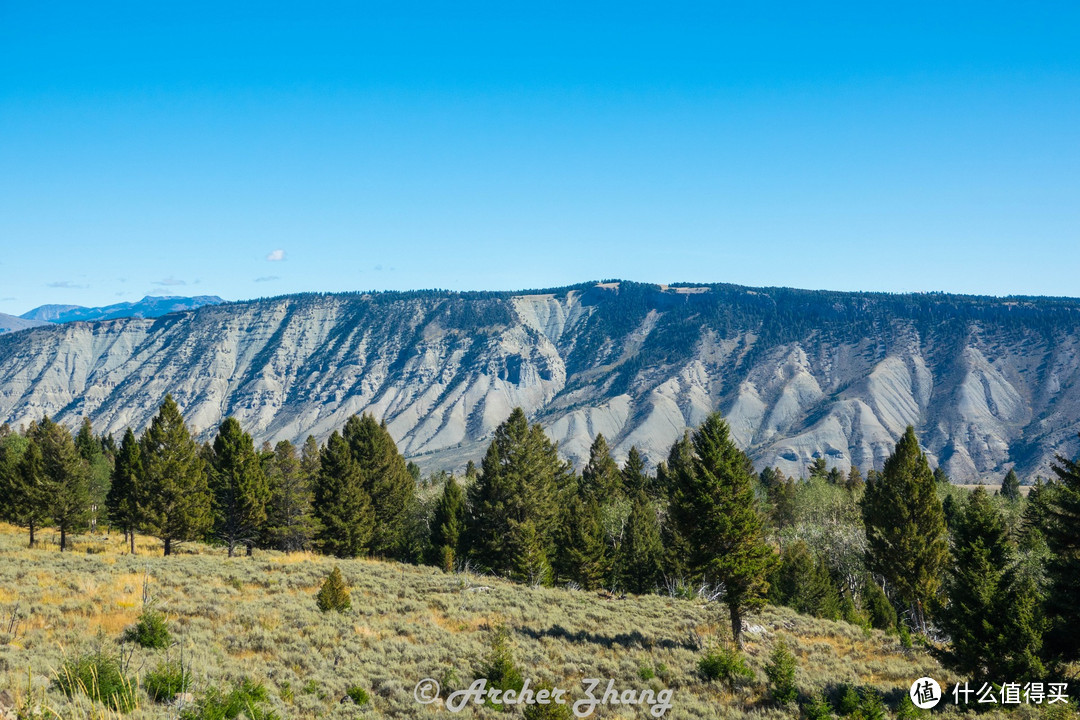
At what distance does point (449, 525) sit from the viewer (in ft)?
191

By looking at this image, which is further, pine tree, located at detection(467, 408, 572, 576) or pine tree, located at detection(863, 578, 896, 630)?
pine tree, located at detection(467, 408, 572, 576)

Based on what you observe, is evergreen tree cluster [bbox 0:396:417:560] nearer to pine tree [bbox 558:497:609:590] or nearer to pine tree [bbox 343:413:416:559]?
pine tree [bbox 343:413:416:559]

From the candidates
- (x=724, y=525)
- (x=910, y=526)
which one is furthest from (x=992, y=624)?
(x=910, y=526)

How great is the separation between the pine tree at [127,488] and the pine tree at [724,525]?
115ft

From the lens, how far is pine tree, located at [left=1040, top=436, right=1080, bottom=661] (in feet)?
71.2

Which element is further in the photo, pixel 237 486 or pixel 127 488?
pixel 127 488

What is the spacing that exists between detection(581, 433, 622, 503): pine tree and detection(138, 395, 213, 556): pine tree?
3982 centimetres

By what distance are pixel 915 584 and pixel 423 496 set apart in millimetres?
56347

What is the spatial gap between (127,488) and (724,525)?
41.2 m

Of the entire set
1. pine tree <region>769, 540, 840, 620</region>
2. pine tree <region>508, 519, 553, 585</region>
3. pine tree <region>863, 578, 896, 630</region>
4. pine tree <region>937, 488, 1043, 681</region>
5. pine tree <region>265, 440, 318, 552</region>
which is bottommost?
pine tree <region>863, 578, 896, 630</region>

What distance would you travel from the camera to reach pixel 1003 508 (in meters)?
76.0

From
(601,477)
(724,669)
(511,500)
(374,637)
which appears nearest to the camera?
(724,669)

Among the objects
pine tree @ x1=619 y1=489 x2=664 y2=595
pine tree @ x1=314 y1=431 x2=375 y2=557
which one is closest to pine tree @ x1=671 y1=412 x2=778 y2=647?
pine tree @ x1=619 y1=489 x2=664 y2=595

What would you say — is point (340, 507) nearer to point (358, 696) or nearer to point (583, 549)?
point (583, 549)
